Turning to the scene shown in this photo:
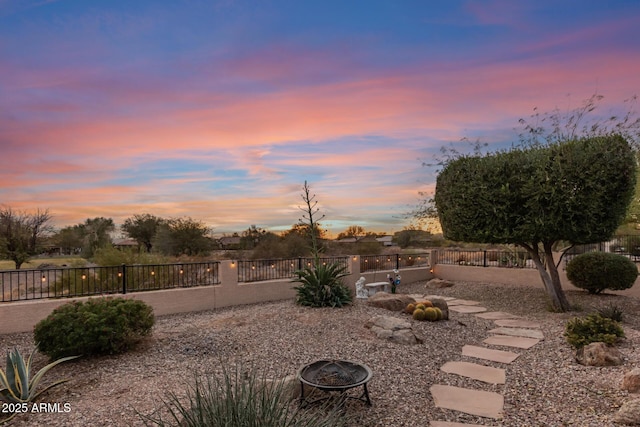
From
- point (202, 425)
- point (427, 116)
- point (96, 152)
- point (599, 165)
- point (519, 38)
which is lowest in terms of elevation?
point (202, 425)

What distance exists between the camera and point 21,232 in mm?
18312

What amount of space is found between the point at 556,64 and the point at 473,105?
6.36 feet

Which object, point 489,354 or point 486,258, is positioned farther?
point 486,258

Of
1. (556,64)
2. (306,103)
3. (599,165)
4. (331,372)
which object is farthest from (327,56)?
(331,372)

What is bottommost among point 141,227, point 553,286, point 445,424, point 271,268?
point 445,424

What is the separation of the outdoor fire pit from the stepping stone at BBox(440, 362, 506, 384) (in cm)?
168

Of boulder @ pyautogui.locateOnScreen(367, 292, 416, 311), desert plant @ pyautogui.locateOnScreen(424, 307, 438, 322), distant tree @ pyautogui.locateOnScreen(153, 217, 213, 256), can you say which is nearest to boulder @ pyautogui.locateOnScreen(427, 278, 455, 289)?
boulder @ pyautogui.locateOnScreen(367, 292, 416, 311)

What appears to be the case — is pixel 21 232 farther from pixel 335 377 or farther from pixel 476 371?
pixel 476 371

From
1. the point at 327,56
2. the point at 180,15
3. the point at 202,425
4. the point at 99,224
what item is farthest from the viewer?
the point at 99,224

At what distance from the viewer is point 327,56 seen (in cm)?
859

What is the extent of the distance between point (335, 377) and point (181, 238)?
22.1 m

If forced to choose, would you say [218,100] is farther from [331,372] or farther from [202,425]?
[202,425]

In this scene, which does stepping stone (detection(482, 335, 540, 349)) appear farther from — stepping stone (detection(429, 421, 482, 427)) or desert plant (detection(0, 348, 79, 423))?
desert plant (detection(0, 348, 79, 423))

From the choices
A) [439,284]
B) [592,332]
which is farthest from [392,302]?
[439,284]
